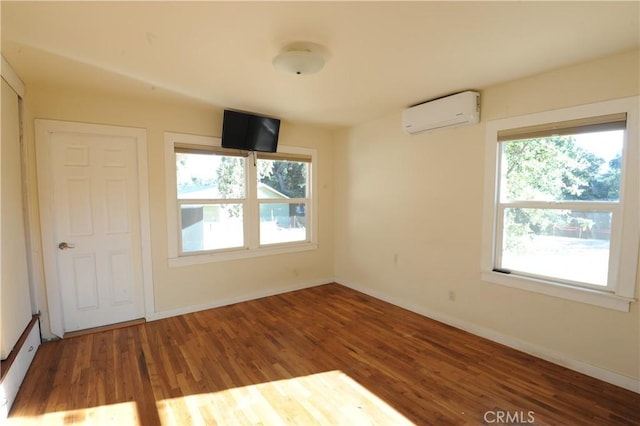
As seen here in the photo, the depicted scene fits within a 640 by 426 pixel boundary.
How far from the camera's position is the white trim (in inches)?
85.6

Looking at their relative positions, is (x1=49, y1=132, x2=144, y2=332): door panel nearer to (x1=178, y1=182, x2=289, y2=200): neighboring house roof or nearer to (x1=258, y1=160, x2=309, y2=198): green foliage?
(x1=178, y1=182, x2=289, y2=200): neighboring house roof

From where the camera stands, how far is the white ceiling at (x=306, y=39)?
65.0 inches

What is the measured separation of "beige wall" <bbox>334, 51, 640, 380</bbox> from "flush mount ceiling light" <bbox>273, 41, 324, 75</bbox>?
1.76 meters

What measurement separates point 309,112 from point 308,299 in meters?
2.43

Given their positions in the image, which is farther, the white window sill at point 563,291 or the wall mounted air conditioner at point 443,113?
the wall mounted air conditioner at point 443,113

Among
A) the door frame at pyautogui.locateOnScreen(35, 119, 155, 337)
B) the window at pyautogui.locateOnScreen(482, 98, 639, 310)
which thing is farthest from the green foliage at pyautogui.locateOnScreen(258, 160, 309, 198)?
the window at pyautogui.locateOnScreen(482, 98, 639, 310)

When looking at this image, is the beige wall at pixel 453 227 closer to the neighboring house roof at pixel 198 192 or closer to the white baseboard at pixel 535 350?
the white baseboard at pixel 535 350

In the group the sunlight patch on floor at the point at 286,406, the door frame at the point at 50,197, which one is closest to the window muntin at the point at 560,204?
the sunlight patch on floor at the point at 286,406

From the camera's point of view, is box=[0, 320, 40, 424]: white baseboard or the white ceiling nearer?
the white ceiling

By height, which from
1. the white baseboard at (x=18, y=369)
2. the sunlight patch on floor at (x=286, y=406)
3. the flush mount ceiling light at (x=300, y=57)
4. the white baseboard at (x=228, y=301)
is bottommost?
the sunlight patch on floor at (x=286, y=406)

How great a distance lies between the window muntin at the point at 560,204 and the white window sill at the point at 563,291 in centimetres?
7

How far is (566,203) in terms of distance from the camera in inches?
96.2

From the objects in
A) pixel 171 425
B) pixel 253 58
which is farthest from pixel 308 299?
pixel 253 58

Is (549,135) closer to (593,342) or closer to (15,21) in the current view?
(593,342)
